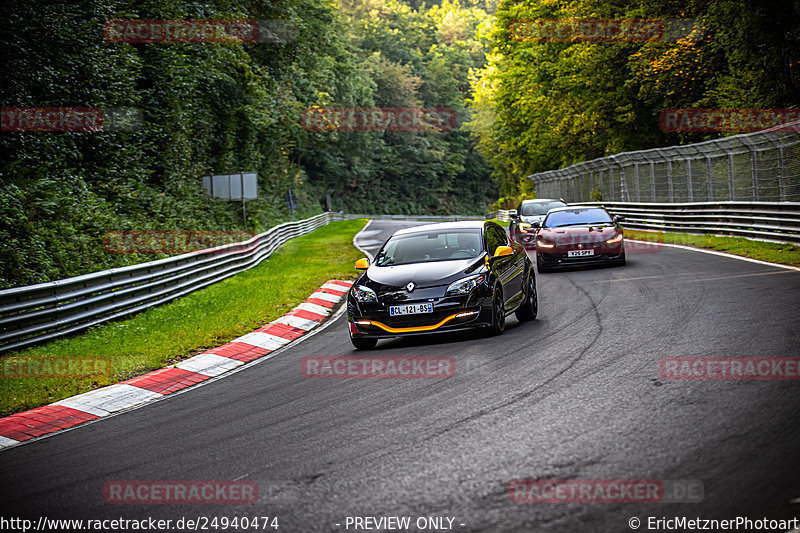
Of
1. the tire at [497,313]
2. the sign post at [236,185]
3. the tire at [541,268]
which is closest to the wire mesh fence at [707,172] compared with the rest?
the tire at [541,268]

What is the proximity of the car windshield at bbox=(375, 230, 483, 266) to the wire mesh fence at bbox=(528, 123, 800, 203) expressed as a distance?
10.8 meters

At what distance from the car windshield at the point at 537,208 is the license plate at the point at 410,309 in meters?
15.4

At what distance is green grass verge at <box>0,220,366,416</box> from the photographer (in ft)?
31.0

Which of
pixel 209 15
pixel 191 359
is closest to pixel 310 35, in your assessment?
pixel 209 15

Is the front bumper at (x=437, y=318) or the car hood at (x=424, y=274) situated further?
the car hood at (x=424, y=274)

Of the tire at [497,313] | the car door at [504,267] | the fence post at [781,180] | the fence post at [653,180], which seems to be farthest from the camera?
the fence post at [653,180]

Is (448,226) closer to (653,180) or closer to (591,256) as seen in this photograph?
(591,256)


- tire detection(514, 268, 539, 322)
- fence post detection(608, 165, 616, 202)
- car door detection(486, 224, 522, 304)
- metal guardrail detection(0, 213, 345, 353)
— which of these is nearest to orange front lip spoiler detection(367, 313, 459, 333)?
car door detection(486, 224, 522, 304)

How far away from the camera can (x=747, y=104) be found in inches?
1158

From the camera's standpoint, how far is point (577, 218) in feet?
61.3

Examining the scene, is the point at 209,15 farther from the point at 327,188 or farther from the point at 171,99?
the point at 327,188

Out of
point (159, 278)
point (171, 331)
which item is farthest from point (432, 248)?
point (159, 278)

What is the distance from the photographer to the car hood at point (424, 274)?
10217mm

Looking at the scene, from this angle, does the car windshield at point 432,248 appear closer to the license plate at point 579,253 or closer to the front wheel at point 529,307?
the front wheel at point 529,307
